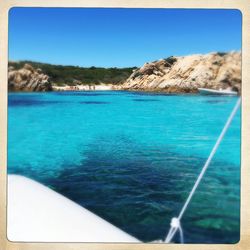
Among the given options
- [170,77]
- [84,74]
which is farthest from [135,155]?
[84,74]

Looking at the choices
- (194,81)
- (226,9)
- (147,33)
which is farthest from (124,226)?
(226,9)

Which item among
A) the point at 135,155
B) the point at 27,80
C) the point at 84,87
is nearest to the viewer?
the point at 27,80

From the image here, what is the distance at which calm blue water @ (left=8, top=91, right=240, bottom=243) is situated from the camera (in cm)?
355

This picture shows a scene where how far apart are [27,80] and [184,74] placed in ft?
4.68

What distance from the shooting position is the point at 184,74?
3965 mm

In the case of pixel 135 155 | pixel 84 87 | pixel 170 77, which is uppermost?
pixel 170 77

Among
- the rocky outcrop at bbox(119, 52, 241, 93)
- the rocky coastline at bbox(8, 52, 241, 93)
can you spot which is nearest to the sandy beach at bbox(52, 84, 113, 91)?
the rocky coastline at bbox(8, 52, 241, 93)

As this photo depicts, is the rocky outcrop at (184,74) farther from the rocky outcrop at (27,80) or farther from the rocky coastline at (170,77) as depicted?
the rocky outcrop at (27,80)

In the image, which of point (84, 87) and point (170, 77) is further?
point (84, 87)

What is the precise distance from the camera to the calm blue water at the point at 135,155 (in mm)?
3549

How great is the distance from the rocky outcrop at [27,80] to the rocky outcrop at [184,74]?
0.72 metres

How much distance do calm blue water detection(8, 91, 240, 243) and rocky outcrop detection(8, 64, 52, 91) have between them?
0.27 feet

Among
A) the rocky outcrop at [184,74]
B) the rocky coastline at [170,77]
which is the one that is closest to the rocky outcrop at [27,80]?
the rocky coastline at [170,77]

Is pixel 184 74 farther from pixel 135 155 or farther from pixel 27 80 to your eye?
pixel 27 80
